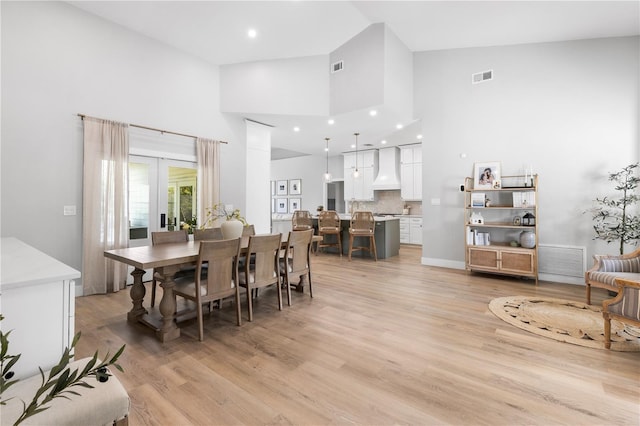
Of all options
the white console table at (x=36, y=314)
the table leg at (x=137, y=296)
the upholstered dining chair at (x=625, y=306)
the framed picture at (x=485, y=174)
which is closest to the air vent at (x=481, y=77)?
the framed picture at (x=485, y=174)

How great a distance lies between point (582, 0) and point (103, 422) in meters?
5.62

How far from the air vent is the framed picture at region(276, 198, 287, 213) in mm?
7463

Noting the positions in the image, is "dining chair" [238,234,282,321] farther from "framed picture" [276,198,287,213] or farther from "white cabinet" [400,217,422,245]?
"framed picture" [276,198,287,213]

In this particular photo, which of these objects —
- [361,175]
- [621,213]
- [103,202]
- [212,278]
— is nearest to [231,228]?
[212,278]

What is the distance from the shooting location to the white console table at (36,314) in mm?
1206

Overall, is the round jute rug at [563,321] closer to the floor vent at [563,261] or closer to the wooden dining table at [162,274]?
the floor vent at [563,261]

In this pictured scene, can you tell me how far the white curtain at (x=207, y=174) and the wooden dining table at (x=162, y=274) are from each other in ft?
7.19

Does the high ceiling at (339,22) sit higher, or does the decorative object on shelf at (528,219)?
the high ceiling at (339,22)

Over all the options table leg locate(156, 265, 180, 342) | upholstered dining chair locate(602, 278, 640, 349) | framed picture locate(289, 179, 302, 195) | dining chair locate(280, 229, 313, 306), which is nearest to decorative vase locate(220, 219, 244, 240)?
dining chair locate(280, 229, 313, 306)

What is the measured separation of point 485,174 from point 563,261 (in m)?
1.69

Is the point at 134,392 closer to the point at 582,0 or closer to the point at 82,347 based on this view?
the point at 82,347

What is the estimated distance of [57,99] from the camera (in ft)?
12.3

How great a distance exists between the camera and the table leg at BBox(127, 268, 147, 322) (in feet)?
9.96

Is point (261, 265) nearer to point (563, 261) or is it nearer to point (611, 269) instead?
point (611, 269)
